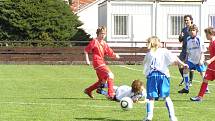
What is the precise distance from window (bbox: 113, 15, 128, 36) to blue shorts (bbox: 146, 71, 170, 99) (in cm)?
3393

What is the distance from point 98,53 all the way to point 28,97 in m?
2.13

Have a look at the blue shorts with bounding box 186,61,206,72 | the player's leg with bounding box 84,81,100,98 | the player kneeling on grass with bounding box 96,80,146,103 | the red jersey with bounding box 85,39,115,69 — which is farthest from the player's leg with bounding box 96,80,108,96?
the blue shorts with bounding box 186,61,206,72

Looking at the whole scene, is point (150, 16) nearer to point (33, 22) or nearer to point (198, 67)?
point (33, 22)

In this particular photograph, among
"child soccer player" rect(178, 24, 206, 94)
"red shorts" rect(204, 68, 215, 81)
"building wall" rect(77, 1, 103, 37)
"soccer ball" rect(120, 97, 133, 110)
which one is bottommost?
"soccer ball" rect(120, 97, 133, 110)

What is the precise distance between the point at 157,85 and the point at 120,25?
3412 cm

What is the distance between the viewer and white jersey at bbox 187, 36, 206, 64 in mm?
17734

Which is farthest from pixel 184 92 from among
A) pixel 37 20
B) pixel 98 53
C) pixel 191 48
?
pixel 37 20

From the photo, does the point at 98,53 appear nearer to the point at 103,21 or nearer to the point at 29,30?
the point at 29,30

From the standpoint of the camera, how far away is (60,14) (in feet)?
145

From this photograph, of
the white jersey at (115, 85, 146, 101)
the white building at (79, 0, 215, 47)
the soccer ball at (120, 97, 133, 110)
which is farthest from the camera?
the white building at (79, 0, 215, 47)

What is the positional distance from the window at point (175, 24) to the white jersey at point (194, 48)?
1121 inches

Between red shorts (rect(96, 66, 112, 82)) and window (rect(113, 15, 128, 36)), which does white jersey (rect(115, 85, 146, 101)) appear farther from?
window (rect(113, 15, 128, 36))

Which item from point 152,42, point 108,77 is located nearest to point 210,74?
point 108,77

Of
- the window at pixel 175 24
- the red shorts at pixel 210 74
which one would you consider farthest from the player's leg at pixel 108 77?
the window at pixel 175 24
